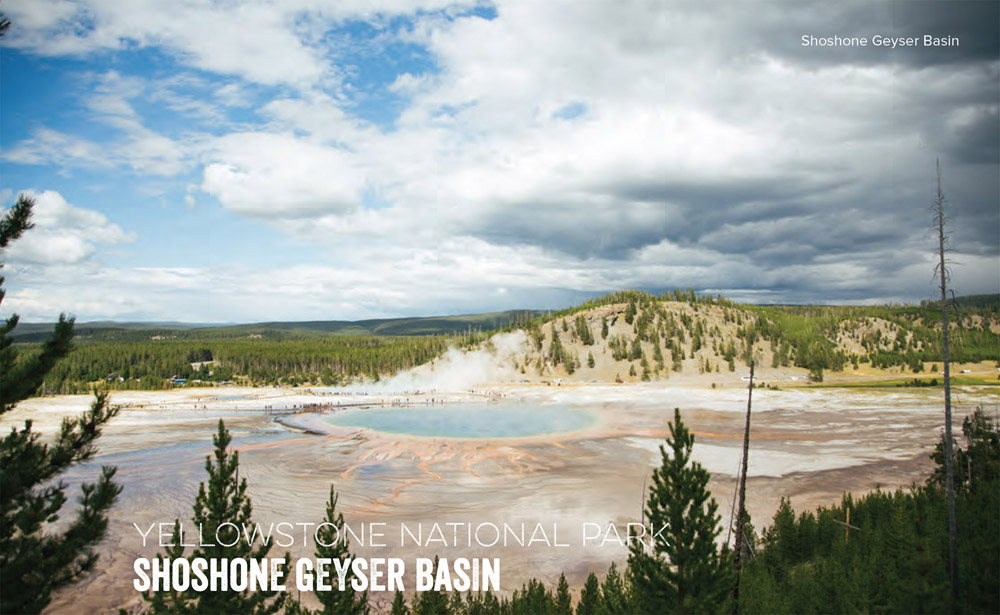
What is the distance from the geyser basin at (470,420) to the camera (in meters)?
55.3

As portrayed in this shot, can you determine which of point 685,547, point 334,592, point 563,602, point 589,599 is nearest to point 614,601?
point 589,599

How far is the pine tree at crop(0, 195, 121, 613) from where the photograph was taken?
793 centimetres

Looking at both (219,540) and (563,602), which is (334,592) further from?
(563,602)

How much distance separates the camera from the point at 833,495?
32.1 m

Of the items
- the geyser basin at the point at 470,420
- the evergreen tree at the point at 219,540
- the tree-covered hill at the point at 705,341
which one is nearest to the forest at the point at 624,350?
the tree-covered hill at the point at 705,341

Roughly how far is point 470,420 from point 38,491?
189 ft

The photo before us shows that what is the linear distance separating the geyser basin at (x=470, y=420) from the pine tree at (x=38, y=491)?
45.2 metres

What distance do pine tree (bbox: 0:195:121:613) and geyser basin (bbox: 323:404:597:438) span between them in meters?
45.2

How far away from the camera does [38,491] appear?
8547mm

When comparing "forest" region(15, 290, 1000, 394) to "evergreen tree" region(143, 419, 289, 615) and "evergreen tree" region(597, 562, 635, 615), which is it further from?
"evergreen tree" region(143, 419, 289, 615)

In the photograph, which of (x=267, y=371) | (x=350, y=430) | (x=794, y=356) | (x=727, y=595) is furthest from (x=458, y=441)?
(x=794, y=356)

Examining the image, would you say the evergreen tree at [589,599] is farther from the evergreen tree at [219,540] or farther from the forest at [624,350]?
the forest at [624,350]

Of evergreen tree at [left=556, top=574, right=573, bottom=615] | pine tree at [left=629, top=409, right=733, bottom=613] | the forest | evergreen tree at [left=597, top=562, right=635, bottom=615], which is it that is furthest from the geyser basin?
the forest

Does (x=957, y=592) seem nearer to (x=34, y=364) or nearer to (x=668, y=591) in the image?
(x=668, y=591)
